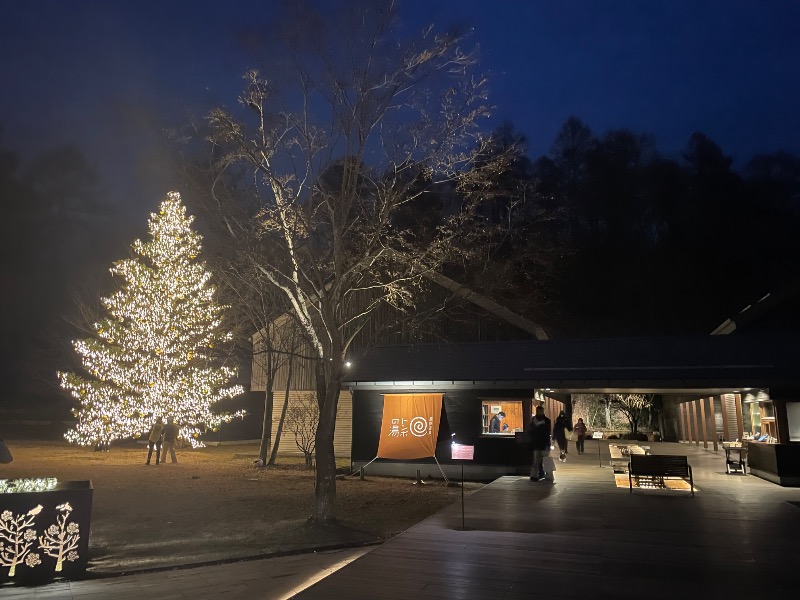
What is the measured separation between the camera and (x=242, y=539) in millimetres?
9922

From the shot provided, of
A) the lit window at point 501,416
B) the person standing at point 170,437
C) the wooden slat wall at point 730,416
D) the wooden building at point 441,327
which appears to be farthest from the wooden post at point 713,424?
the person standing at point 170,437

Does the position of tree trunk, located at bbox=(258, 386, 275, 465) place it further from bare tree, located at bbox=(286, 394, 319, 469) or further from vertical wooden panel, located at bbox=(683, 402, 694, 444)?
vertical wooden panel, located at bbox=(683, 402, 694, 444)

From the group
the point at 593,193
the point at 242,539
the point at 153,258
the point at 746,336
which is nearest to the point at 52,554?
the point at 242,539

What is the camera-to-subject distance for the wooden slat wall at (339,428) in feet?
82.5

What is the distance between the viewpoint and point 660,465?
41.8 ft

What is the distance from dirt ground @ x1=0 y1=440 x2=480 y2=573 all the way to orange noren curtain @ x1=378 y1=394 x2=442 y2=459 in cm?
94

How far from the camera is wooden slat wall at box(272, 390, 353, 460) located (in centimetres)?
2514

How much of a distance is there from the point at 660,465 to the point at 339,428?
15.4 metres

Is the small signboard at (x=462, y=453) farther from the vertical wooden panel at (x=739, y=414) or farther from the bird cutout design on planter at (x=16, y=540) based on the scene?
the vertical wooden panel at (x=739, y=414)

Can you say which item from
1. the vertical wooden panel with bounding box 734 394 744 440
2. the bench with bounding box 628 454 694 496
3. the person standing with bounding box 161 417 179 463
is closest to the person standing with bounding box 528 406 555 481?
the bench with bounding box 628 454 694 496

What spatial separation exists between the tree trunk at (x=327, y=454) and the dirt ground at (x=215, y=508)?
359 millimetres

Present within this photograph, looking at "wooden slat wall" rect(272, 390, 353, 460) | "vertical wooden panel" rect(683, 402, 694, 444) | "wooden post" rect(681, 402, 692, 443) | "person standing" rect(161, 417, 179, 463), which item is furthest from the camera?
"wooden post" rect(681, 402, 692, 443)

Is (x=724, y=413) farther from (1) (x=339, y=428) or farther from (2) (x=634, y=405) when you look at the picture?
(2) (x=634, y=405)

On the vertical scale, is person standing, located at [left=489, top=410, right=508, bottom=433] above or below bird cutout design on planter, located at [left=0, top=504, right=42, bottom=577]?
above
